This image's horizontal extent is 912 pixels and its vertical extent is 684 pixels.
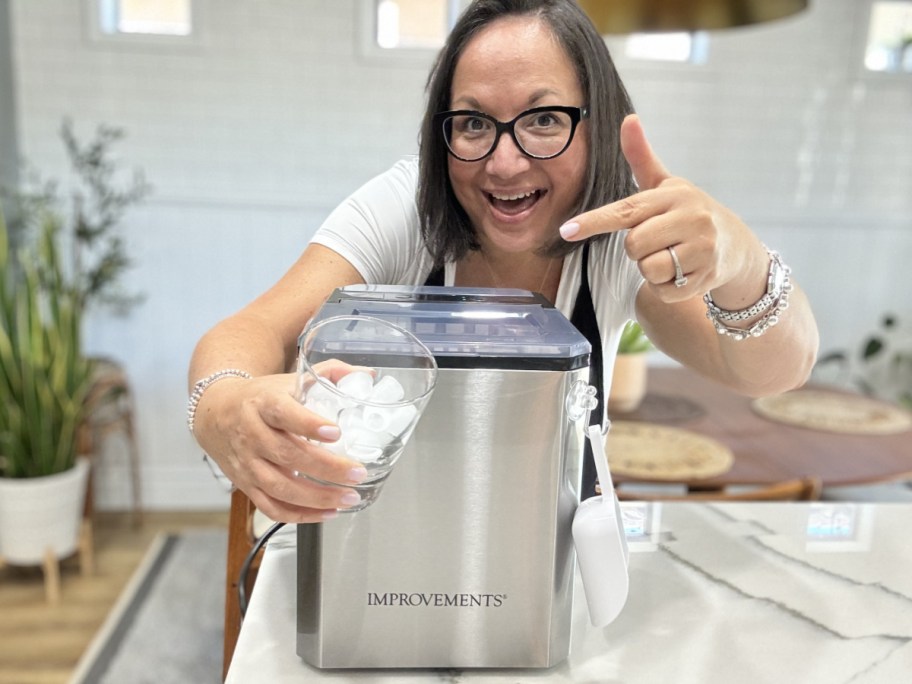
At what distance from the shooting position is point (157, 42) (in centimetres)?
304

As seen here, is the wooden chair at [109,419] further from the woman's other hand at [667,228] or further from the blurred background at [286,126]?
the woman's other hand at [667,228]

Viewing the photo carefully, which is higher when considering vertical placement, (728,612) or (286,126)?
(286,126)

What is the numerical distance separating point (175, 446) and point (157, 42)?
1642 millimetres

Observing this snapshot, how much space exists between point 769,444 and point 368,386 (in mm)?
1713

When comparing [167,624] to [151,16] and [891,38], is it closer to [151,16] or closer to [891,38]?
[151,16]

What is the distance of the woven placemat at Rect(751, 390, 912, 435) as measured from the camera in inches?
85.2

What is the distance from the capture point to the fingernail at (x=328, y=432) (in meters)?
0.54

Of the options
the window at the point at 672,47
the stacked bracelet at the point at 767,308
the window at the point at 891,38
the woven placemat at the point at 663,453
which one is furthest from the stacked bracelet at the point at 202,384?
the window at the point at 891,38

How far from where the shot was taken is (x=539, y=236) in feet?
3.44

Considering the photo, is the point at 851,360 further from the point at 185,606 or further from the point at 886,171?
the point at 185,606

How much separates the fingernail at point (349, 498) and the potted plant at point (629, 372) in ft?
5.25

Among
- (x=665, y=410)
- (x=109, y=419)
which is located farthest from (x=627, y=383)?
(x=109, y=419)

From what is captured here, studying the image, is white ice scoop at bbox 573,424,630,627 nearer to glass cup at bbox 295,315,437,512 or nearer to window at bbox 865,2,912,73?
glass cup at bbox 295,315,437,512

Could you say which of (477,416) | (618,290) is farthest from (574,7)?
(477,416)
